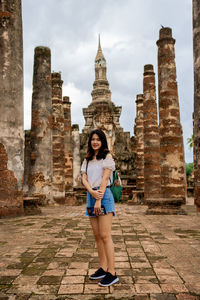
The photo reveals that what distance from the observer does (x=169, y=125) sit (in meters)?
12.1

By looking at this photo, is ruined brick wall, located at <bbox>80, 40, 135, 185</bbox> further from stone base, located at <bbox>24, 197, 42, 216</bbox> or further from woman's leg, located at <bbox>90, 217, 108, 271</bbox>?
woman's leg, located at <bbox>90, 217, 108, 271</bbox>

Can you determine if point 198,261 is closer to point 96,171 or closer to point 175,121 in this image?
point 96,171

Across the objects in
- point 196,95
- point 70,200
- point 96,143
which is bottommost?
point 70,200

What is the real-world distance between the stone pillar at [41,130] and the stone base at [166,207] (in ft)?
15.6

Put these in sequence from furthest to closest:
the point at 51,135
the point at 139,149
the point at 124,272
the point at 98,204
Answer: the point at 139,149 < the point at 51,135 < the point at 124,272 < the point at 98,204

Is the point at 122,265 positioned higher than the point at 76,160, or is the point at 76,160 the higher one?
the point at 76,160

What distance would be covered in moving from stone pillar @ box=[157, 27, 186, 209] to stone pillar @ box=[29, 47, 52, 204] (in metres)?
4.62

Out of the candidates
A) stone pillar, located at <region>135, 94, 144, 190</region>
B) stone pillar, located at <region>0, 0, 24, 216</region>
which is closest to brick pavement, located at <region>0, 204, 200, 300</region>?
stone pillar, located at <region>0, 0, 24, 216</region>

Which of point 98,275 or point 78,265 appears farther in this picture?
point 78,265

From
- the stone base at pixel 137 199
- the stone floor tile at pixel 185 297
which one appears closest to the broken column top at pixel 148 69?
the stone base at pixel 137 199

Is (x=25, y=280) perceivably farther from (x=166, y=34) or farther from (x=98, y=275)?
(x=166, y=34)

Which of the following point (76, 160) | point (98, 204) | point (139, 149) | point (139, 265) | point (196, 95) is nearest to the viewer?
point (98, 204)

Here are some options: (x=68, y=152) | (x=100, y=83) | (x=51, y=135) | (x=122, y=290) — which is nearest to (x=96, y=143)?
(x=122, y=290)

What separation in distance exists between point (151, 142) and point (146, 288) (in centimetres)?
1312
